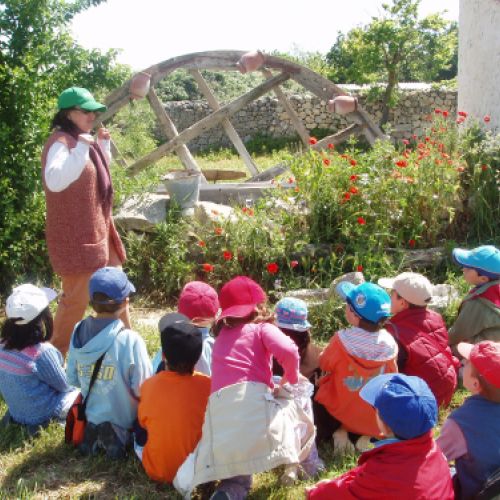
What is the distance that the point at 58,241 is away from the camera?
3906 mm

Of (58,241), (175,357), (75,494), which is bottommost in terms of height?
(75,494)

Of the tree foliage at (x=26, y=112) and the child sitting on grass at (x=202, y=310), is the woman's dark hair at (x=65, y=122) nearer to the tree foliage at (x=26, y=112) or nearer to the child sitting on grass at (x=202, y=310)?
the child sitting on grass at (x=202, y=310)

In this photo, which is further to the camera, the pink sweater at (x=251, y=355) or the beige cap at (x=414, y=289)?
the beige cap at (x=414, y=289)

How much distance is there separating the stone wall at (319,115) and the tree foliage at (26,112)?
13.1m

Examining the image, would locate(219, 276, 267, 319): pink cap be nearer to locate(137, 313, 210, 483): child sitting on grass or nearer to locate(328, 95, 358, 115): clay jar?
locate(137, 313, 210, 483): child sitting on grass

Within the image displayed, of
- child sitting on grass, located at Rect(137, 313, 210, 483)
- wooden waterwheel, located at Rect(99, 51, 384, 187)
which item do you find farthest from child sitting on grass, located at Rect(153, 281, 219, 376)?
wooden waterwheel, located at Rect(99, 51, 384, 187)

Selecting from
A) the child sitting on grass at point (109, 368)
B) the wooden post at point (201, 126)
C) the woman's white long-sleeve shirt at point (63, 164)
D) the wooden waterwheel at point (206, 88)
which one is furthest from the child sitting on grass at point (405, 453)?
the wooden post at point (201, 126)

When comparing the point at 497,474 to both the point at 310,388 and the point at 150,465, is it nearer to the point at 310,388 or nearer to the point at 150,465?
the point at 310,388

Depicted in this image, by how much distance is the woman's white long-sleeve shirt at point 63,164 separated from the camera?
3598 millimetres

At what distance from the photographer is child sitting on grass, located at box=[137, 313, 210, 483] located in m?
2.95

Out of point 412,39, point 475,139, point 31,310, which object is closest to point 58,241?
point 31,310

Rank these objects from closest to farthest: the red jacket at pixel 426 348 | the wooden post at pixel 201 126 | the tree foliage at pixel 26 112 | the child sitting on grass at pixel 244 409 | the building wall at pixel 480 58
Answer: the child sitting on grass at pixel 244 409, the red jacket at pixel 426 348, the tree foliage at pixel 26 112, the building wall at pixel 480 58, the wooden post at pixel 201 126

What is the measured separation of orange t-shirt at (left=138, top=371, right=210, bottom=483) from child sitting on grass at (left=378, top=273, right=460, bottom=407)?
1162 mm

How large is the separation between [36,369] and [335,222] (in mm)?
2922
